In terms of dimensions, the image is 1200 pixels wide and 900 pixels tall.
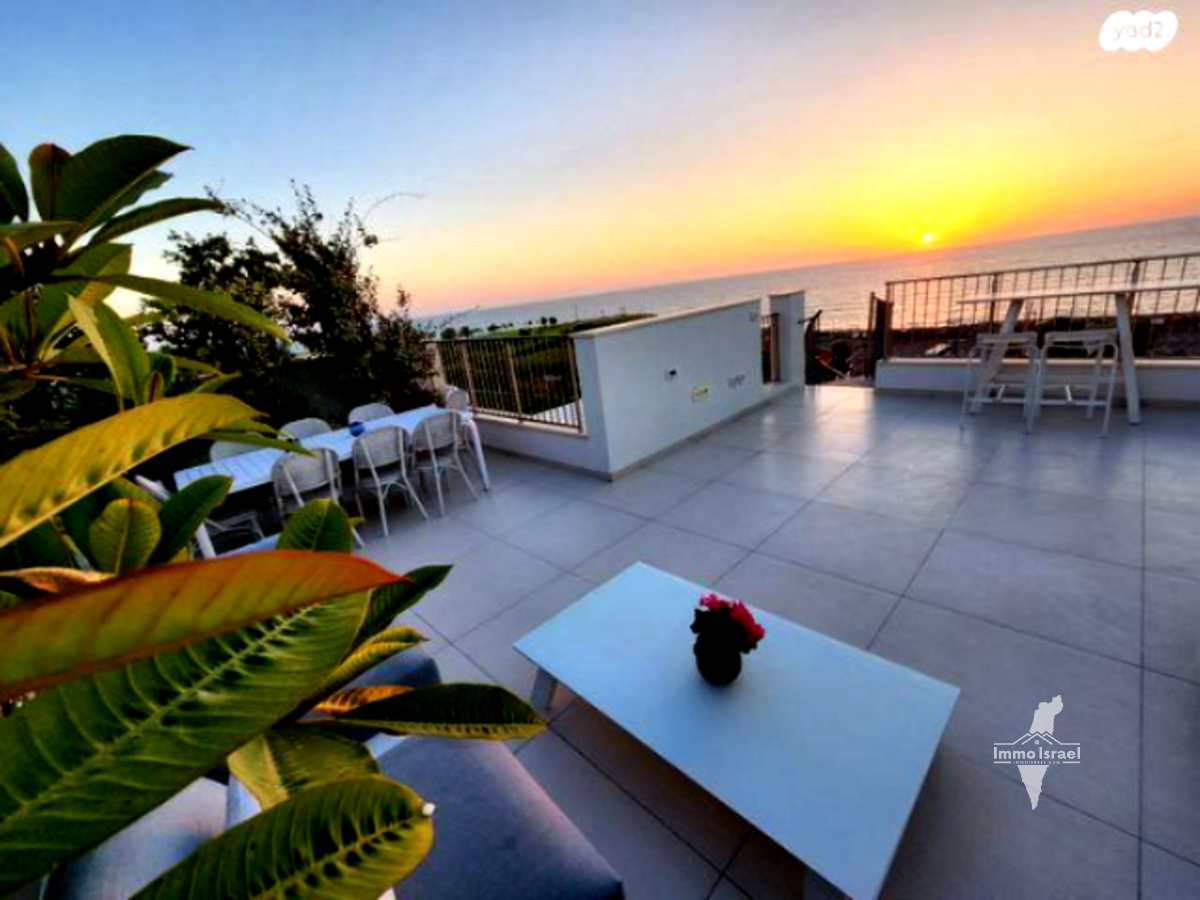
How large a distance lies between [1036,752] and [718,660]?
1162 millimetres

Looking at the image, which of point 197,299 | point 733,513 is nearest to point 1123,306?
point 733,513

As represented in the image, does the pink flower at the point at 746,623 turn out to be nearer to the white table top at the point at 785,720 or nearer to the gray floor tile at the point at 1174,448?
the white table top at the point at 785,720

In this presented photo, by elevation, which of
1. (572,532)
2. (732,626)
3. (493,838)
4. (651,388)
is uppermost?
(651,388)

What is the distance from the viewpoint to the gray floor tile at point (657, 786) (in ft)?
5.01

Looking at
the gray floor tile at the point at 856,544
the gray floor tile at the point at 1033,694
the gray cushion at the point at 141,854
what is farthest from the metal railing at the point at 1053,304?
the gray cushion at the point at 141,854

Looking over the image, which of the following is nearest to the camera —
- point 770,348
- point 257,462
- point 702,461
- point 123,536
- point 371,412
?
point 123,536

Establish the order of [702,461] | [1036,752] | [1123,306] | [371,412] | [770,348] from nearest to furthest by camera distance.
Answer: [1036,752]
[1123,306]
[702,461]
[371,412]
[770,348]

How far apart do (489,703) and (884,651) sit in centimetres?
229

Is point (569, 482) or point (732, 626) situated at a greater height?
point (732, 626)

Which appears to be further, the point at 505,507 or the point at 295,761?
the point at 505,507

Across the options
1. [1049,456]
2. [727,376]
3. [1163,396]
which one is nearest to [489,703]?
[1049,456]

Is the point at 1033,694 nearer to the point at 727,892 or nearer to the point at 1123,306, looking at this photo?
the point at 727,892

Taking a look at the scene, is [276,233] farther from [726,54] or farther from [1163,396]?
[1163,396]

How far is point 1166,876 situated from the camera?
132 centimetres
